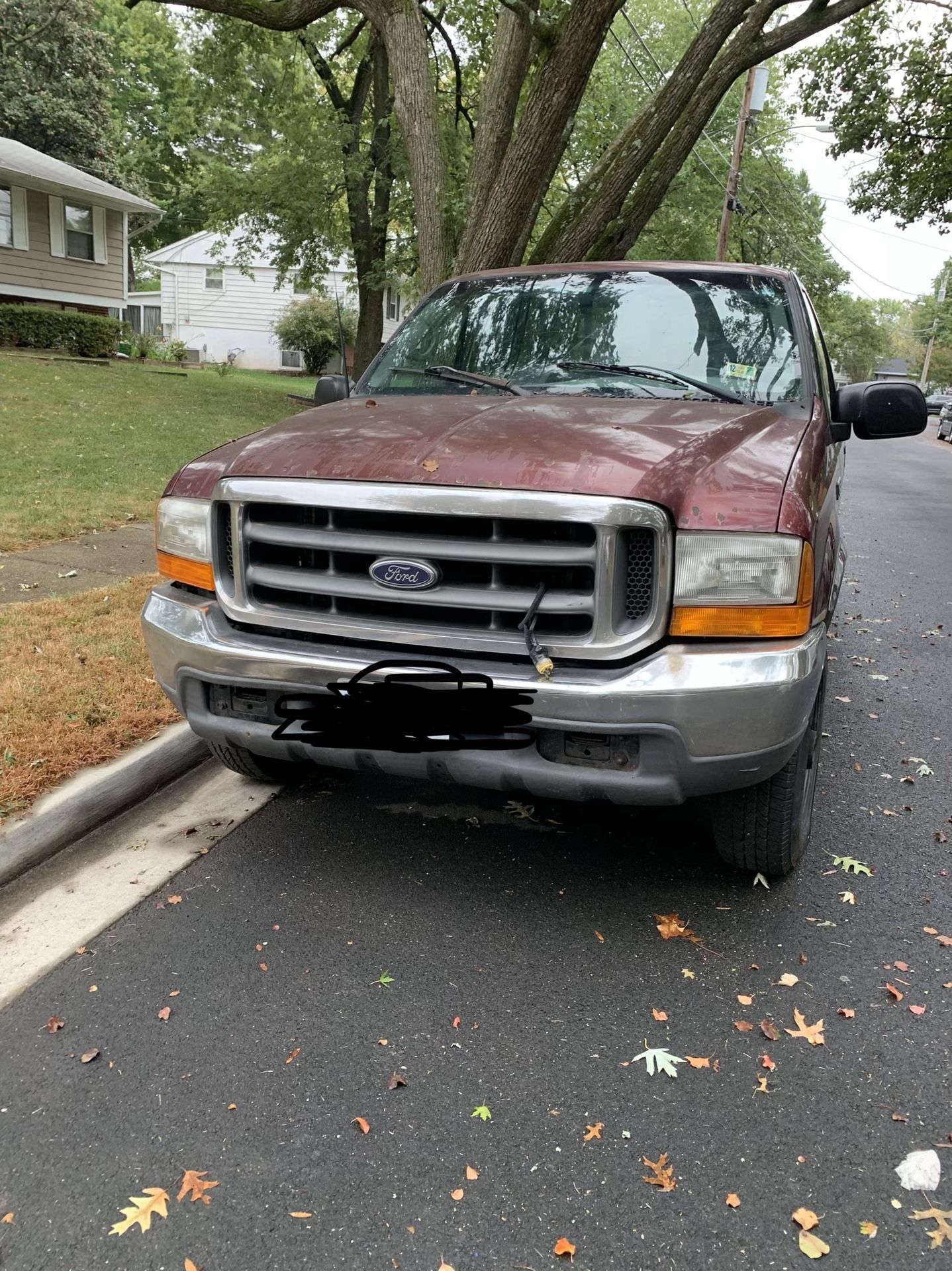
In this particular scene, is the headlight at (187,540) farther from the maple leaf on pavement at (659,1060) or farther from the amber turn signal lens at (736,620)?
the maple leaf on pavement at (659,1060)

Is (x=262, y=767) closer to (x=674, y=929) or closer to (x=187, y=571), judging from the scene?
(x=187, y=571)

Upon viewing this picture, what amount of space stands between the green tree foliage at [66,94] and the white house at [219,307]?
5.11 metres

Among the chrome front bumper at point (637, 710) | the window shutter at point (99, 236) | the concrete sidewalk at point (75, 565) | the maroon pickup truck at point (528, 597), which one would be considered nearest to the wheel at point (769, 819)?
the maroon pickup truck at point (528, 597)

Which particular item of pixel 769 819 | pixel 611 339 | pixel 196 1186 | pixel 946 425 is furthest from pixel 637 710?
pixel 946 425

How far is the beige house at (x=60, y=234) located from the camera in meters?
22.8

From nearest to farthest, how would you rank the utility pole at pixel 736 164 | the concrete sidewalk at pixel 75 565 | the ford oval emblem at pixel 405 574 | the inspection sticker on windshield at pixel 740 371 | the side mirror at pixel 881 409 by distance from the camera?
the ford oval emblem at pixel 405 574 → the inspection sticker on windshield at pixel 740 371 → the side mirror at pixel 881 409 → the concrete sidewalk at pixel 75 565 → the utility pole at pixel 736 164

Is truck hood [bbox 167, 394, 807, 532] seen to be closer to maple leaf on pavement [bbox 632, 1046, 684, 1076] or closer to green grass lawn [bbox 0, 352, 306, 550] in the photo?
maple leaf on pavement [bbox 632, 1046, 684, 1076]

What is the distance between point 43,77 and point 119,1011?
125 feet

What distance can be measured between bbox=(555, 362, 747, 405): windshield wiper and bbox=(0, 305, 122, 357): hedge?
20759mm

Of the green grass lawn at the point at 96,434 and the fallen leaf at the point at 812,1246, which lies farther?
the green grass lawn at the point at 96,434

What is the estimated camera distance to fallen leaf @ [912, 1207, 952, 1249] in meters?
1.90

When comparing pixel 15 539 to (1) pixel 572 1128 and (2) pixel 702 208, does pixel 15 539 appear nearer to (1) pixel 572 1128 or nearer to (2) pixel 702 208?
(1) pixel 572 1128

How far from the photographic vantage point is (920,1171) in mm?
2066

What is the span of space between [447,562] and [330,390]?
6.48 feet
